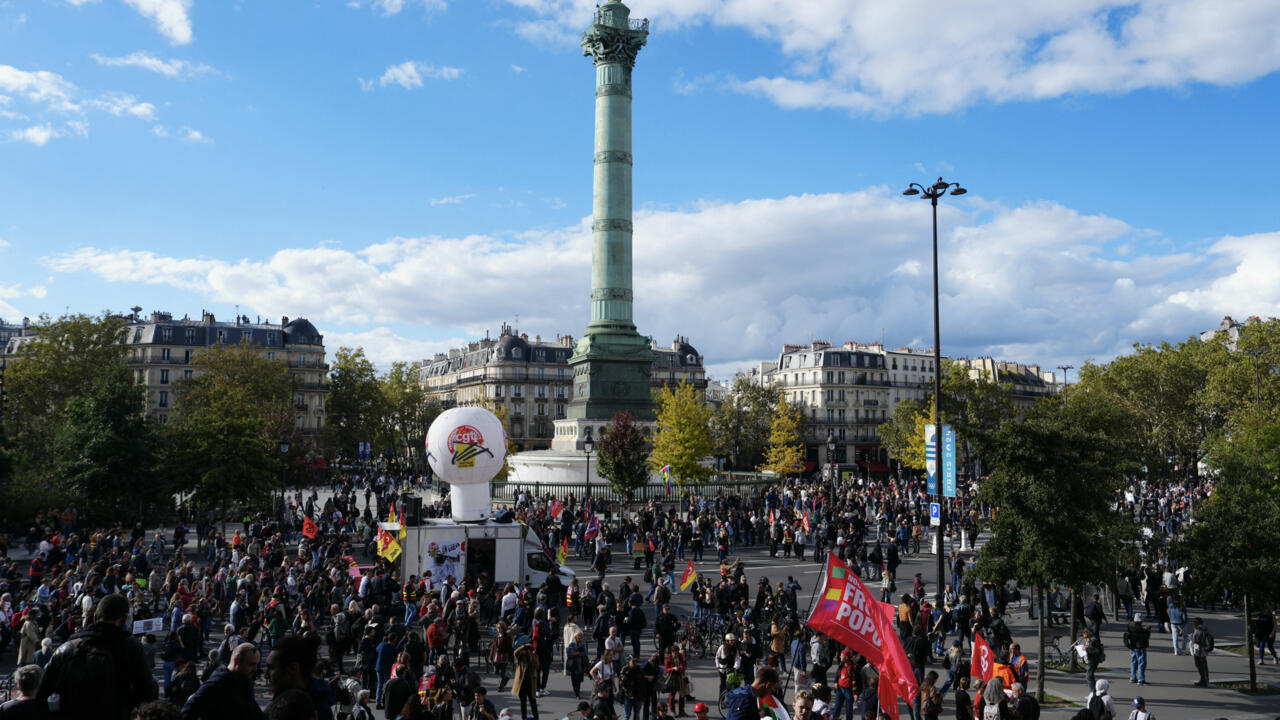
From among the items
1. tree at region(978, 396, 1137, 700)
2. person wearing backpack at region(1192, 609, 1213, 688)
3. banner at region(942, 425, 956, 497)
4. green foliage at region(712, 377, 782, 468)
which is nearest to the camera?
tree at region(978, 396, 1137, 700)

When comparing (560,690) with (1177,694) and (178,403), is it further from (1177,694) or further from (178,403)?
(178,403)

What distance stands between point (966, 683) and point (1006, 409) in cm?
5321

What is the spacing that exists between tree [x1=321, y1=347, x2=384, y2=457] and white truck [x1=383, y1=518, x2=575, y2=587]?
164 ft

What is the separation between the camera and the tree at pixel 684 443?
4512 cm

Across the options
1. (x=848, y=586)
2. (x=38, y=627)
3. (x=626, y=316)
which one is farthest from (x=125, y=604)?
(x=626, y=316)

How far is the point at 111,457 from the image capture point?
107ft

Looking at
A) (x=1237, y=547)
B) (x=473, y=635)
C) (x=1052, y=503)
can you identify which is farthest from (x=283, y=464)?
(x=1237, y=547)

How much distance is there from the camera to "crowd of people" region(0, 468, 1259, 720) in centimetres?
569

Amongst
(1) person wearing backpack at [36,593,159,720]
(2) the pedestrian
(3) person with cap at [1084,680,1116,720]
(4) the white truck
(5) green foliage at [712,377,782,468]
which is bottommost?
(2) the pedestrian

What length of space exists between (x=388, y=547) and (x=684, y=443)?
26.1m

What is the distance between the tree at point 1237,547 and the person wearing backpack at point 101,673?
16.6 metres

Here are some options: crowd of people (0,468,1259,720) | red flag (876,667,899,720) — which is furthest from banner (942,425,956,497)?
red flag (876,667,899,720)

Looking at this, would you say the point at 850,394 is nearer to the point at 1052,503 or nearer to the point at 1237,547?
the point at 1237,547

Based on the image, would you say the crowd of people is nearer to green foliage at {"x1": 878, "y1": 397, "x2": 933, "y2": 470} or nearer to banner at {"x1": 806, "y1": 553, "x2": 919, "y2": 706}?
banner at {"x1": 806, "y1": 553, "x2": 919, "y2": 706}
